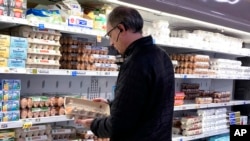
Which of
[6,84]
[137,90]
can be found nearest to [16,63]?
[6,84]

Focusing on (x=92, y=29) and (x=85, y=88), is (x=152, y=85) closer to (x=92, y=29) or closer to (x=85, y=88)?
(x=92, y=29)

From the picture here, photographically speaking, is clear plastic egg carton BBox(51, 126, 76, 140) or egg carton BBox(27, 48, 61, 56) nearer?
egg carton BBox(27, 48, 61, 56)

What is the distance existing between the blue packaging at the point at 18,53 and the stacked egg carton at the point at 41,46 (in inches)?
2.3

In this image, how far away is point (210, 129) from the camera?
185 inches

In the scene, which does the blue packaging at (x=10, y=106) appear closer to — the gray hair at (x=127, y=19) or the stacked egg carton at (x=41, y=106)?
the stacked egg carton at (x=41, y=106)

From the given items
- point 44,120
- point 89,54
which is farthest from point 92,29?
point 44,120

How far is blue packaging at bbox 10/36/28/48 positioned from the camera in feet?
8.25

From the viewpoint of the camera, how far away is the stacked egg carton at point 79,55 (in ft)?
9.96

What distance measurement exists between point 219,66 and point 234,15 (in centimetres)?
108

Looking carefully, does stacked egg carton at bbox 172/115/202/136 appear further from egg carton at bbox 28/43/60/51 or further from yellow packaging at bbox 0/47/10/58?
yellow packaging at bbox 0/47/10/58

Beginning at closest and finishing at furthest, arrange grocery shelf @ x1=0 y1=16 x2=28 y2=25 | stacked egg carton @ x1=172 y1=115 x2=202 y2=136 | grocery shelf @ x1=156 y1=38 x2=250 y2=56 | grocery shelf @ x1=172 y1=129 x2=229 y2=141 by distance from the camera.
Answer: grocery shelf @ x1=0 y1=16 x2=28 y2=25, grocery shelf @ x1=156 y1=38 x2=250 y2=56, grocery shelf @ x1=172 y1=129 x2=229 y2=141, stacked egg carton @ x1=172 y1=115 x2=202 y2=136

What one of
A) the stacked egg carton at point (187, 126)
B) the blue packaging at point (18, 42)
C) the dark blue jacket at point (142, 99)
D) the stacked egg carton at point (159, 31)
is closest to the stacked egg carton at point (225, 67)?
the stacked egg carton at point (187, 126)

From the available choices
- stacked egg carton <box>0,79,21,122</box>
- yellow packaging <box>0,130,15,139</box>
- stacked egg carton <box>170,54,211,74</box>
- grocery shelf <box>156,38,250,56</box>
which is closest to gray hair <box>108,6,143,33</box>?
stacked egg carton <box>0,79,21,122</box>

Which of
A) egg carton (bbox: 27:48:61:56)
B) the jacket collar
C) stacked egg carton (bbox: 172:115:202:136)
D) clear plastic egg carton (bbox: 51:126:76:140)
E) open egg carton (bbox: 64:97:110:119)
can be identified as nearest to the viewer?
the jacket collar
